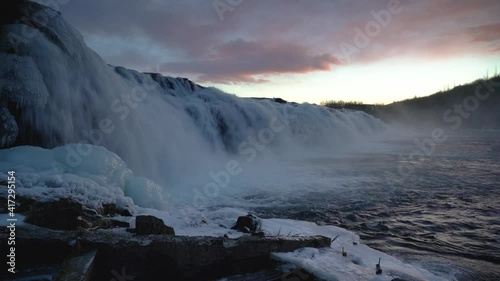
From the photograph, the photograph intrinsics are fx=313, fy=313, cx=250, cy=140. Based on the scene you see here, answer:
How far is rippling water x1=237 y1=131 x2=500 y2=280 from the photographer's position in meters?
4.58

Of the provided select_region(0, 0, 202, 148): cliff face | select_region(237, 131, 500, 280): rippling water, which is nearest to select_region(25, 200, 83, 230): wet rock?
select_region(0, 0, 202, 148): cliff face

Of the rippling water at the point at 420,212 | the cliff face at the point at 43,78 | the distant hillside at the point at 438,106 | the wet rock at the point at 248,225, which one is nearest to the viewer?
the rippling water at the point at 420,212

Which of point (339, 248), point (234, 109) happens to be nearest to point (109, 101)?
point (339, 248)

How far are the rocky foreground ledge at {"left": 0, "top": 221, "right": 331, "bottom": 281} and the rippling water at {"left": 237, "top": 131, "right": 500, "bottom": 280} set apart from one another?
279 centimetres

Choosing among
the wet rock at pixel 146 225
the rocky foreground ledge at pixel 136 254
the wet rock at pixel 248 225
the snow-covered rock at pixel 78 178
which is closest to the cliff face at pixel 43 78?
the snow-covered rock at pixel 78 178

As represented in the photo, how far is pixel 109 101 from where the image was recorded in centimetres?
915

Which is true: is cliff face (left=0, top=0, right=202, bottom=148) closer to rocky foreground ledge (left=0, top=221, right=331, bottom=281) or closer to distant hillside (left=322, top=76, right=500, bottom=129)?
rocky foreground ledge (left=0, top=221, right=331, bottom=281)

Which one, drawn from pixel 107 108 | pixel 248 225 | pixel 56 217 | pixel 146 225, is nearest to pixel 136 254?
pixel 146 225

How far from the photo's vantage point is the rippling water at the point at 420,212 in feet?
15.0

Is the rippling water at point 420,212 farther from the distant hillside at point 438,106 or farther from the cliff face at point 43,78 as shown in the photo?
the distant hillside at point 438,106

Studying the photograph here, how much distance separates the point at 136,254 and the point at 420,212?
6128 mm

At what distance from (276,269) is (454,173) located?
11033 mm

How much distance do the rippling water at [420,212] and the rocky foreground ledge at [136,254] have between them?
2.79 metres

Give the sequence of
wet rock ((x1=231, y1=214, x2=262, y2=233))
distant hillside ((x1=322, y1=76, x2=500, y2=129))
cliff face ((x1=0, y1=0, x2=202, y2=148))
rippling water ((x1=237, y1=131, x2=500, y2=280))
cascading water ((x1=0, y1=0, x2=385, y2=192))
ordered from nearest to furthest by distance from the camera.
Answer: rippling water ((x1=237, y1=131, x2=500, y2=280))
wet rock ((x1=231, y1=214, x2=262, y2=233))
cliff face ((x1=0, y1=0, x2=202, y2=148))
cascading water ((x1=0, y1=0, x2=385, y2=192))
distant hillside ((x1=322, y1=76, x2=500, y2=129))
